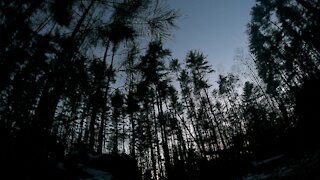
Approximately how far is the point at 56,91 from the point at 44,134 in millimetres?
893

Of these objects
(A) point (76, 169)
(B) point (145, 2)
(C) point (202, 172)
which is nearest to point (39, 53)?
(A) point (76, 169)

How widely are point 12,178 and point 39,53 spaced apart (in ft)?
7.33

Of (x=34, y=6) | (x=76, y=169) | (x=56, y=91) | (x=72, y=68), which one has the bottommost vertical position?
(x=76, y=169)

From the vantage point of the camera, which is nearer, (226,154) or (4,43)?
(4,43)

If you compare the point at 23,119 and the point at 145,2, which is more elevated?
the point at 145,2

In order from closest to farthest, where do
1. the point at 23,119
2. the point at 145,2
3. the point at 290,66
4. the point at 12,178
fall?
the point at 12,178 → the point at 23,119 → the point at 145,2 → the point at 290,66

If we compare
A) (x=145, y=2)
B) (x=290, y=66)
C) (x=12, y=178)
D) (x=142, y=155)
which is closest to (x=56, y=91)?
(x=12, y=178)

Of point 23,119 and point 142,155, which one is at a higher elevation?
point 142,155

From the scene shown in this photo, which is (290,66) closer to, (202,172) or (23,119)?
(202,172)

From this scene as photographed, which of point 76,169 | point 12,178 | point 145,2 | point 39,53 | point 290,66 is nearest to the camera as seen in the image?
point 39,53

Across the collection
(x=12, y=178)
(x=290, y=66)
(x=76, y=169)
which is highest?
(x=290, y=66)

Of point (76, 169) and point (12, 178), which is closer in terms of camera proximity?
point (12, 178)

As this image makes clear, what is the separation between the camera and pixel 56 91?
393 centimetres

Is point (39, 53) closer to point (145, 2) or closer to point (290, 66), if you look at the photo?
Result: point (145, 2)
